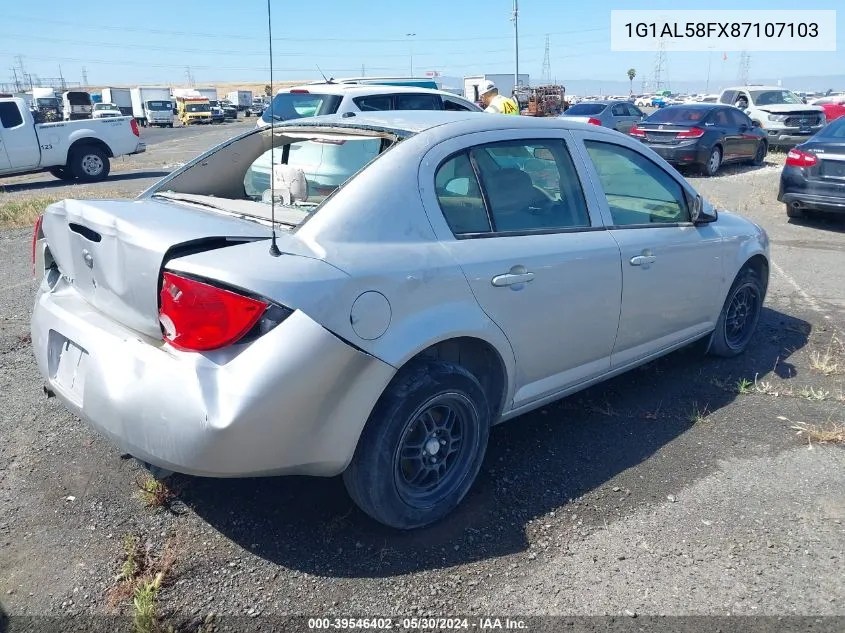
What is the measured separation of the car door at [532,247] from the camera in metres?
3.06

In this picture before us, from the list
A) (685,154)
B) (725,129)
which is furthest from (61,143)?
(725,129)

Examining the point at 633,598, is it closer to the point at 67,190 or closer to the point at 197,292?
the point at 197,292

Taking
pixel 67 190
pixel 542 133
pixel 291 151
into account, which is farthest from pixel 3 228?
pixel 542 133

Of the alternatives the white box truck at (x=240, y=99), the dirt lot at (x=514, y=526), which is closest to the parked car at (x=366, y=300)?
the dirt lot at (x=514, y=526)

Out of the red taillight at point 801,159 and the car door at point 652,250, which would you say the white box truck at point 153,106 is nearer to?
the red taillight at point 801,159

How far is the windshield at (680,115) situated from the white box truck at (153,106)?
144 feet

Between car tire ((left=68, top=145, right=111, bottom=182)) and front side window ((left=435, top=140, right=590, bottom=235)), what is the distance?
15.4m

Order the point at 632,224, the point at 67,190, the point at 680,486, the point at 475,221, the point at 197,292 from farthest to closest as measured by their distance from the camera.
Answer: the point at 67,190 → the point at 632,224 → the point at 680,486 → the point at 475,221 → the point at 197,292

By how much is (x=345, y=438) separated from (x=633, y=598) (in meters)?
1.21

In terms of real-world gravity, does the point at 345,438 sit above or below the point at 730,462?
above

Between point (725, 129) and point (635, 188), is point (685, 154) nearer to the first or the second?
point (725, 129)

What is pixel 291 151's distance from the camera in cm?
388

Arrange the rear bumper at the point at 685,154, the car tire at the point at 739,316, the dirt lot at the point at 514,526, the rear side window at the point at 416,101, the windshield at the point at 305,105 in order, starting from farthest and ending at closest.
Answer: the rear bumper at the point at 685,154
the rear side window at the point at 416,101
the windshield at the point at 305,105
the car tire at the point at 739,316
the dirt lot at the point at 514,526

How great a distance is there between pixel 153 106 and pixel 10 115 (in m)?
39.4
